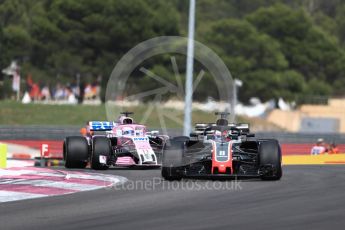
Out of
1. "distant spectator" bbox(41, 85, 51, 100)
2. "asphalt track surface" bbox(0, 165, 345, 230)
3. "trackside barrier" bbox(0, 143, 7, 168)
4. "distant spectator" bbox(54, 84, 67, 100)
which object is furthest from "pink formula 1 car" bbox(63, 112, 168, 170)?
"distant spectator" bbox(54, 84, 67, 100)

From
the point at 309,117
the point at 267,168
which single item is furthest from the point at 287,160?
the point at 309,117

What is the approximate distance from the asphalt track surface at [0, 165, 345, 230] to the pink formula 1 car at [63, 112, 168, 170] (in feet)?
12.3

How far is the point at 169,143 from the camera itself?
55.6 ft

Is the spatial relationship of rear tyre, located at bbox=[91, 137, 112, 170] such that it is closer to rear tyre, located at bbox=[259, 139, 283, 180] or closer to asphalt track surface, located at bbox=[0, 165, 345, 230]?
asphalt track surface, located at bbox=[0, 165, 345, 230]

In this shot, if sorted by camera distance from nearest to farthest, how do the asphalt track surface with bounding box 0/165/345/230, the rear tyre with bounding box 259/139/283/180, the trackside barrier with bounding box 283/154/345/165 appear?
1. the asphalt track surface with bounding box 0/165/345/230
2. the rear tyre with bounding box 259/139/283/180
3. the trackside barrier with bounding box 283/154/345/165

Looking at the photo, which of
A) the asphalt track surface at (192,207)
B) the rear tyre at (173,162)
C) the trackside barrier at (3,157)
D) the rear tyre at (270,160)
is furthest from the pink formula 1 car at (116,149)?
the rear tyre at (270,160)

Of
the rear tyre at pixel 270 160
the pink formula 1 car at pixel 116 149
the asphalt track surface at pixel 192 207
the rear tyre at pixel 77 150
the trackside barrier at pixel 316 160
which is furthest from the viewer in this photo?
the trackside barrier at pixel 316 160

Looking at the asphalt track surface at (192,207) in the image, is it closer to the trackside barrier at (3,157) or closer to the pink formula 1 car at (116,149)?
the pink formula 1 car at (116,149)

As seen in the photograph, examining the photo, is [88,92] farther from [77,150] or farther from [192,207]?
[192,207]

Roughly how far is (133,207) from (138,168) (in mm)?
9325

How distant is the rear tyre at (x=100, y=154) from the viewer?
19.8 metres

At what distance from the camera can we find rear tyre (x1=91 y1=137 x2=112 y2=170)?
19.8 metres

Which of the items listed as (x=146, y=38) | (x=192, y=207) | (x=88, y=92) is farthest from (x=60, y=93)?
(x=192, y=207)

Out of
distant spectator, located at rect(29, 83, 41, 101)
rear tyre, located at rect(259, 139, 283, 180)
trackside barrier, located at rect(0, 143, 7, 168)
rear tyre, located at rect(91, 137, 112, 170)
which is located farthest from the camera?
distant spectator, located at rect(29, 83, 41, 101)
